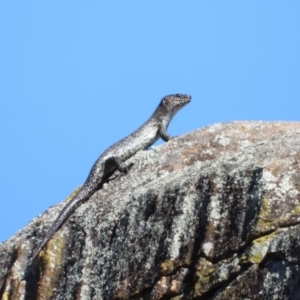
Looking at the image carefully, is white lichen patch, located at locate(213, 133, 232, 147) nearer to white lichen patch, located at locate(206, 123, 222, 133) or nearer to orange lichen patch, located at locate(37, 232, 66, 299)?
white lichen patch, located at locate(206, 123, 222, 133)

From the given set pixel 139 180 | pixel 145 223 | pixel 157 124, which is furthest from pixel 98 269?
pixel 157 124

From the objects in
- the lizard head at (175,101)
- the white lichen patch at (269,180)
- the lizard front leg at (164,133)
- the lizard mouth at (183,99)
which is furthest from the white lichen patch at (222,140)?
the lizard mouth at (183,99)

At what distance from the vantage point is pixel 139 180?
13703 millimetres

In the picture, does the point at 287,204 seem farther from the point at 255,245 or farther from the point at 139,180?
the point at 139,180

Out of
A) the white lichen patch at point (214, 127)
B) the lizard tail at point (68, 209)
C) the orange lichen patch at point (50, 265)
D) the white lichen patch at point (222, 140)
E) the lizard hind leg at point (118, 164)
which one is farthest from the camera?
the lizard hind leg at point (118, 164)

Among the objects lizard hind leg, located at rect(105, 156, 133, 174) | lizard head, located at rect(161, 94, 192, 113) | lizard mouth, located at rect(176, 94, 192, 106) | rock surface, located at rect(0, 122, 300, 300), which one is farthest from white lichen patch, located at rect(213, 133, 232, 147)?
lizard mouth, located at rect(176, 94, 192, 106)

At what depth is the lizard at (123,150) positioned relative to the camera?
13.8 m

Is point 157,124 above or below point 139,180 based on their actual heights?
above

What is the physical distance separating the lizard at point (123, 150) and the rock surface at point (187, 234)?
0.26 m

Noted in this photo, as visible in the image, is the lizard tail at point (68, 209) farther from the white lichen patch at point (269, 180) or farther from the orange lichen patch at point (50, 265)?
the white lichen patch at point (269, 180)

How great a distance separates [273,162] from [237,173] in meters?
0.44

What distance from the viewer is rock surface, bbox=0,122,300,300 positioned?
32.6 ft

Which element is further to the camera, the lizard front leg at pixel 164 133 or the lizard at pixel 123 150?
the lizard front leg at pixel 164 133

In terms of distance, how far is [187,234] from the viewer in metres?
11.0
